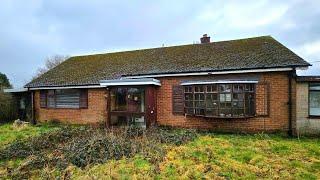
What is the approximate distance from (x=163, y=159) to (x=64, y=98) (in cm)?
1275

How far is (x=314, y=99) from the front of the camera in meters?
14.2

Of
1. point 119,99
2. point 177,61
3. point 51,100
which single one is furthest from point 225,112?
point 51,100

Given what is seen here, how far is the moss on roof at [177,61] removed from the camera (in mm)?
15336

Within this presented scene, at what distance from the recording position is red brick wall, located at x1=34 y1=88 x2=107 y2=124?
62.3 ft

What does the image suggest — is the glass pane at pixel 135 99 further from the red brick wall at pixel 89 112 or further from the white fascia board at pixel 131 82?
the red brick wall at pixel 89 112

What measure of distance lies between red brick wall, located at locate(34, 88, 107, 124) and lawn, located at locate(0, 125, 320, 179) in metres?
5.96

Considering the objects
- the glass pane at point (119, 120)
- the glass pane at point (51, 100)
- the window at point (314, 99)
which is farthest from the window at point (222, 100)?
the glass pane at point (51, 100)

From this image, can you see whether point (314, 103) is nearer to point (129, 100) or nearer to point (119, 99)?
point (129, 100)

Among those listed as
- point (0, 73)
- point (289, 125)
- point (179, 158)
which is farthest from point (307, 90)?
point (0, 73)

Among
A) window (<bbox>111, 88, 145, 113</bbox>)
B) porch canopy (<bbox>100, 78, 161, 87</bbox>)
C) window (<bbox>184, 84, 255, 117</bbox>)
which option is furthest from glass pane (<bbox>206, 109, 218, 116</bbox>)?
window (<bbox>111, 88, 145, 113</bbox>)

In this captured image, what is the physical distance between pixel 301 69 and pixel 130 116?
9112 mm

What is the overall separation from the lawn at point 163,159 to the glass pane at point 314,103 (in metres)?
1.71

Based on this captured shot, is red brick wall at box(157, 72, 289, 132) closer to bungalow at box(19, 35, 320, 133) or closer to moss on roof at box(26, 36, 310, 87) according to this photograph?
bungalow at box(19, 35, 320, 133)

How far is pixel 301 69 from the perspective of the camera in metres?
14.0
